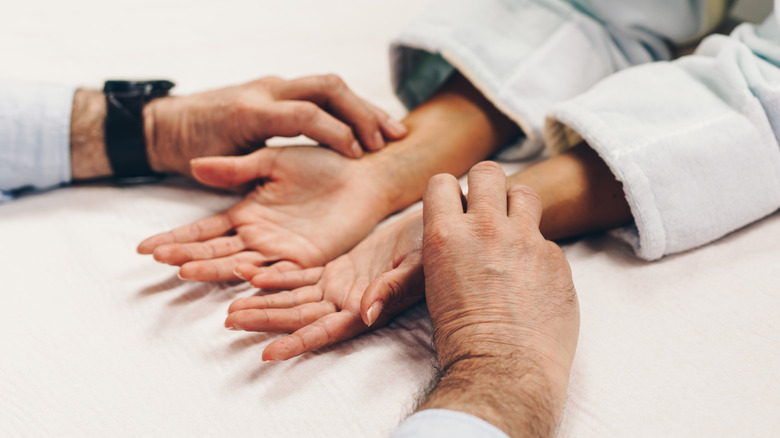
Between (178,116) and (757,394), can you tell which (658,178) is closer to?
(757,394)

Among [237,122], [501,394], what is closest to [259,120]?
[237,122]

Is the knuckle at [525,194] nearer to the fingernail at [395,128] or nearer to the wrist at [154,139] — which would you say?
the fingernail at [395,128]

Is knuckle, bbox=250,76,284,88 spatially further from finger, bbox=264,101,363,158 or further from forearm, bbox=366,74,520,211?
forearm, bbox=366,74,520,211

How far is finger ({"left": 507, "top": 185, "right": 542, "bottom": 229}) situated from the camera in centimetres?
56

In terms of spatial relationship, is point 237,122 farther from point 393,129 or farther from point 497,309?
point 497,309

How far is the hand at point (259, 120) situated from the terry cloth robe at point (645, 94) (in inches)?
6.9

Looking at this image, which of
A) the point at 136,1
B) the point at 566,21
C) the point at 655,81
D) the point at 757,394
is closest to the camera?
the point at 757,394

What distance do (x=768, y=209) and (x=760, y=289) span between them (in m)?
0.13

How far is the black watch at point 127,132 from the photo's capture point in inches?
30.9

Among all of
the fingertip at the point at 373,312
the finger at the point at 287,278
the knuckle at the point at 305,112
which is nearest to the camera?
the fingertip at the point at 373,312

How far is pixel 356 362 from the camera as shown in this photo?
1.77 ft

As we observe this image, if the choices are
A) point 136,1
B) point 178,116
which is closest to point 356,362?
point 178,116

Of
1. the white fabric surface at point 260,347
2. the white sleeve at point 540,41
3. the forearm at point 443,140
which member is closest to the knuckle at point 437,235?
the white fabric surface at point 260,347

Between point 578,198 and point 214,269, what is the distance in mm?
442
